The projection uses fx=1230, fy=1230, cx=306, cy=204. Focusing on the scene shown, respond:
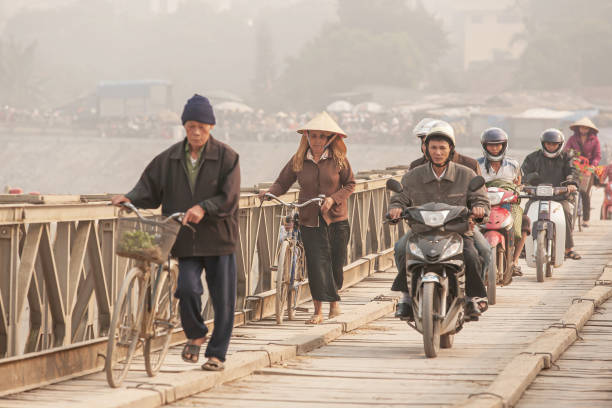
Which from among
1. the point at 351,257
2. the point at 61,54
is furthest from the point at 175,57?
the point at 351,257

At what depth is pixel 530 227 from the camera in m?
13.0

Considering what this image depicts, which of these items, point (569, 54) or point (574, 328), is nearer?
point (574, 328)

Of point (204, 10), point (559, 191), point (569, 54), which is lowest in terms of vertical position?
point (559, 191)

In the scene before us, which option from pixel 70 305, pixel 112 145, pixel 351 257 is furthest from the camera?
pixel 112 145

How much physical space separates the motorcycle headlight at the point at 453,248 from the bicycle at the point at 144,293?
73.6 inches

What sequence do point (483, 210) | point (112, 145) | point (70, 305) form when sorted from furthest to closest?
point (112, 145) → point (483, 210) → point (70, 305)

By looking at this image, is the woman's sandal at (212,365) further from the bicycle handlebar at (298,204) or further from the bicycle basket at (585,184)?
the bicycle basket at (585,184)

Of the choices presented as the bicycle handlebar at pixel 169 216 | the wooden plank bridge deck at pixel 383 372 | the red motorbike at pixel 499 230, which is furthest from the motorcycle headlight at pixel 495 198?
the bicycle handlebar at pixel 169 216

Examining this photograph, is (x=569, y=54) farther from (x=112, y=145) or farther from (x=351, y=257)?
(x=351, y=257)

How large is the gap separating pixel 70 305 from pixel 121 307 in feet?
3.18

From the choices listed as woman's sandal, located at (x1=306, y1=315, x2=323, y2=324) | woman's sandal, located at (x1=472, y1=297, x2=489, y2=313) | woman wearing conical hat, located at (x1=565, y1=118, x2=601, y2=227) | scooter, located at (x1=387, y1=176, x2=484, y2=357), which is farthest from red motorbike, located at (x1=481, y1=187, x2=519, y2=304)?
woman wearing conical hat, located at (x1=565, y1=118, x2=601, y2=227)

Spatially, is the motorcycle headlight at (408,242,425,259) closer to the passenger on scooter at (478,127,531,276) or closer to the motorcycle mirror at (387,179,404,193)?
the motorcycle mirror at (387,179,404,193)

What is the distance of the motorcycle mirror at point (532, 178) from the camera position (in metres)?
13.4

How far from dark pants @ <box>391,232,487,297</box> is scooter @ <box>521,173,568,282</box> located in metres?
4.78
